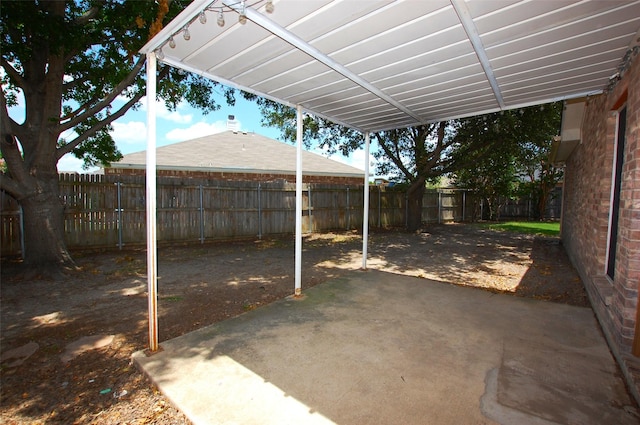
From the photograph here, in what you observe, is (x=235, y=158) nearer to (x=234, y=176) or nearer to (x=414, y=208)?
(x=234, y=176)

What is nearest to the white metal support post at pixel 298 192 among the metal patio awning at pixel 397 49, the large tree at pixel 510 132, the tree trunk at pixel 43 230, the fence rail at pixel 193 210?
the metal patio awning at pixel 397 49

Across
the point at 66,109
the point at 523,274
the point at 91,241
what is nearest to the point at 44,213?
the point at 91,241

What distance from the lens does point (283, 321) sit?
3.30 m

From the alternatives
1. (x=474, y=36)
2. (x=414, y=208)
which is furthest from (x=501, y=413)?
(x=414, y=208)

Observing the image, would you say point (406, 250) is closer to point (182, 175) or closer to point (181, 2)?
point (181, 2)

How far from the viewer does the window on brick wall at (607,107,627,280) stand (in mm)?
3246

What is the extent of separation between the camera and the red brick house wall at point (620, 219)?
7.81 ft

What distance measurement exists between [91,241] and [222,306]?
5.68 m

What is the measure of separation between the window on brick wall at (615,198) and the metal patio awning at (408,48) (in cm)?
55

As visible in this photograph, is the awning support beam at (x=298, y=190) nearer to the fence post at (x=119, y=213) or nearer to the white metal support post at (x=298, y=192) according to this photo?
the white metal support post at (x=298, y=192)

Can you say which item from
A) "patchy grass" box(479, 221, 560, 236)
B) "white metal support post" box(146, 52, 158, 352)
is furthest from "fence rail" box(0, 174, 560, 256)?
"white metal support post" box(146, 52, 158, 352)

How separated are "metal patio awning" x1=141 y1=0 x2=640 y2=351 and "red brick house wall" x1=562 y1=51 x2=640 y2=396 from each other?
400mm

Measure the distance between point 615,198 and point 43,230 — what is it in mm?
8941

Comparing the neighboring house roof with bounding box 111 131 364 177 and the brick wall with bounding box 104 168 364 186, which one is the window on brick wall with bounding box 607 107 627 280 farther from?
the brick wall with bounding box 104 168 364 186
